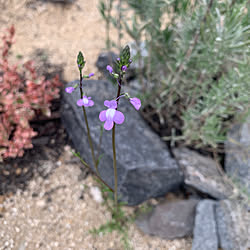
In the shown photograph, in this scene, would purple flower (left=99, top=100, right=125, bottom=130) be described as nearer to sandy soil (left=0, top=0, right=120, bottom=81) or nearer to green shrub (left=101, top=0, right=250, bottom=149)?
green shrub (left=101, top=0, right=250, bottom=149)

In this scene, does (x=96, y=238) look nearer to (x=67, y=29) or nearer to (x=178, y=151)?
(x=178, y=151)

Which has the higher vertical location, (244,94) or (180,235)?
(244,94)

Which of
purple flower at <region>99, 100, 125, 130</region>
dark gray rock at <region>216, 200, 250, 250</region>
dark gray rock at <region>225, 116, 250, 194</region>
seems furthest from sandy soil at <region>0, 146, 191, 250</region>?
purple flower at <region>99, 100, 125, 130</region>

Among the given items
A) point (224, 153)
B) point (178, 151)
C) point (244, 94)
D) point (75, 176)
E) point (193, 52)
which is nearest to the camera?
point (244, 94)

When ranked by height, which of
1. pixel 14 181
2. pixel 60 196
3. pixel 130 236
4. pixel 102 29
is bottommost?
pixel 130 236

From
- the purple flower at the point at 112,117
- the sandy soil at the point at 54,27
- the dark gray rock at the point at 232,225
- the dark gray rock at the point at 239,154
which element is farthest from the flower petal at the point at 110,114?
the sandy soil at the point at 54,27

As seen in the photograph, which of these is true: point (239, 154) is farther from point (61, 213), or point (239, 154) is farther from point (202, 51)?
point (61, 213)

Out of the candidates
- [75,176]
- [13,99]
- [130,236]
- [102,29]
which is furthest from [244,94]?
[102,29]
